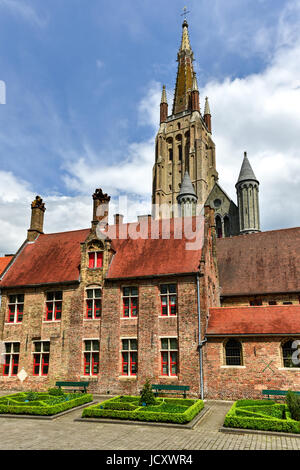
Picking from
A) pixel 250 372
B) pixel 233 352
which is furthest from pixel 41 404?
pixel 250 372

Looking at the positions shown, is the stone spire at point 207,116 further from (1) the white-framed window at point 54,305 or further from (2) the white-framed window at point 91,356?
(2) the white-framed window at point 91,356

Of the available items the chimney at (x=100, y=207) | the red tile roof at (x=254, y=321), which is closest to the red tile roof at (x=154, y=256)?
the chimney at (x=100, y=207)

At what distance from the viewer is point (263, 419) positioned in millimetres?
14359

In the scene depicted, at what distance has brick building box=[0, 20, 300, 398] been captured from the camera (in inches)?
858

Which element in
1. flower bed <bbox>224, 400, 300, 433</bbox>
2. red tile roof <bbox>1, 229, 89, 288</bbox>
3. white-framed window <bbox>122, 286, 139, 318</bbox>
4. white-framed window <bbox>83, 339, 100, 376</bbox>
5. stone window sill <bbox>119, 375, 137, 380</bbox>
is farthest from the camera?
red tile roof <bbox>1, 229, 89, 288</bbox>

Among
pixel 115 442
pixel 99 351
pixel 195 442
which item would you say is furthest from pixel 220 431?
pixel 99 351

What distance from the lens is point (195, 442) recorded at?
43.0ft

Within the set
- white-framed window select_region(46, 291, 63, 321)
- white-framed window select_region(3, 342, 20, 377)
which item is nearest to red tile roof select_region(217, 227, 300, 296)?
white-framed window select_region(46, 291, 63, 321)

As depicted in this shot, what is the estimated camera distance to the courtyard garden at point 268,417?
1402 cm

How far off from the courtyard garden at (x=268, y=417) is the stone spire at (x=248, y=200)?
133 feet

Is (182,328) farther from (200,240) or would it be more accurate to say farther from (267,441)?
(267,441)

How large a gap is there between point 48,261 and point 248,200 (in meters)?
36.3

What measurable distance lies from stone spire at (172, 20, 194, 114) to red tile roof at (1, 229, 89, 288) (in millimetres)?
64644

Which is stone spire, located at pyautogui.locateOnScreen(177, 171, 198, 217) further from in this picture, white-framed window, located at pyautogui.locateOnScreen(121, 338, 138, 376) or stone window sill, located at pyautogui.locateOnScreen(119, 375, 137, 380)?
stone window sill, located at pyautogui.locateOnScreen(119, 375, 137, 380)
